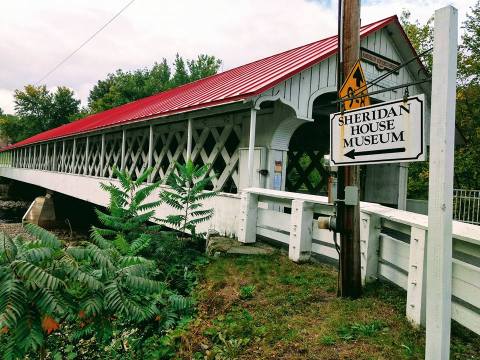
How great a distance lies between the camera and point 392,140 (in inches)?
104

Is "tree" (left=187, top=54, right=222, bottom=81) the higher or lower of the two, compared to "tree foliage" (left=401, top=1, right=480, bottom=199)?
higher

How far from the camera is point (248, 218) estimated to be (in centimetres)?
677

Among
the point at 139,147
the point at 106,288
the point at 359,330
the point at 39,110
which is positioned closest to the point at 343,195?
the point at 359,330

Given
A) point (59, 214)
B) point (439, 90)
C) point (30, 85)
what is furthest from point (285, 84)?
point (30, 85)

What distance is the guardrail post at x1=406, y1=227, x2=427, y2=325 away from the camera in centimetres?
332

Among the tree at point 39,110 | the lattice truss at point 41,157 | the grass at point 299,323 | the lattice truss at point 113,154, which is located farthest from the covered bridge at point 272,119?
the tree at point 39,110

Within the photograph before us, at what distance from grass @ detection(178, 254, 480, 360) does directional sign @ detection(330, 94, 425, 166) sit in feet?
5.11

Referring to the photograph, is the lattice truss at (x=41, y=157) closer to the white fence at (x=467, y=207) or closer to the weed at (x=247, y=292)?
the white fence at (x=467, y=207)

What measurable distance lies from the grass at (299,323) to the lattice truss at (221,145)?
13.5 ft

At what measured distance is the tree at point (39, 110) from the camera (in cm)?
6391

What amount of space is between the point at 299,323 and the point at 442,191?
2.14 m

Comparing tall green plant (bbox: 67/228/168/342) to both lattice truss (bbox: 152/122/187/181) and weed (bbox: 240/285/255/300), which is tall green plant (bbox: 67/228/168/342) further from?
lattice truss (bbox: 152/122/187/181)

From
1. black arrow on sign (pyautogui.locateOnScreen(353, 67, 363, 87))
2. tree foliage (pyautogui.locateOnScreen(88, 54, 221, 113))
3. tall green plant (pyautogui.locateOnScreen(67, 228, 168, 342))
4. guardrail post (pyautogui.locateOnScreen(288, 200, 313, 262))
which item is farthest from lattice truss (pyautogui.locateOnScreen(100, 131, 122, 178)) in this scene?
tree foliage (pyautogui.locateOnScreen(88, 54, 221, 113))

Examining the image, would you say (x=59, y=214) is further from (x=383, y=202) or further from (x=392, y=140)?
(x=392, y=140)
